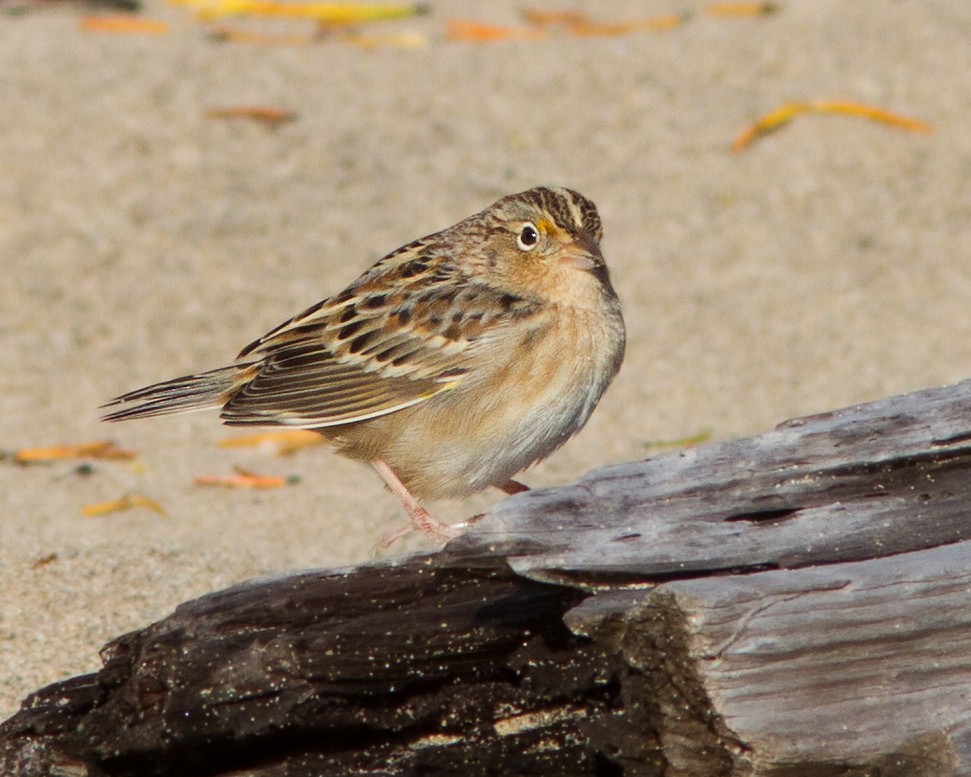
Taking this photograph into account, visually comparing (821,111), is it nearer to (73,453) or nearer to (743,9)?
(743,9)

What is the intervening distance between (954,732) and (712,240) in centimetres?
633

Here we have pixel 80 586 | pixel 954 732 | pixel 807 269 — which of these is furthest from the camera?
pixel 807 269

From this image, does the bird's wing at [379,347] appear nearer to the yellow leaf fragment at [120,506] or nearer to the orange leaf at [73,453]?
the yellow leaf fragment at [120,506]

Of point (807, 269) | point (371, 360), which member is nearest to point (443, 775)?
point (371, 360)

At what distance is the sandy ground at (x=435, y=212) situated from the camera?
7809 mm

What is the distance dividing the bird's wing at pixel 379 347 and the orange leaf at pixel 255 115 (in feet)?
15.6

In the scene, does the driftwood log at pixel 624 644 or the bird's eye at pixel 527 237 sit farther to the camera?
the bird's eye at pixel 527 237

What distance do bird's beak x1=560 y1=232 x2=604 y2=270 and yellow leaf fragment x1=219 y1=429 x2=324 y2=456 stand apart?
2715 millimetres

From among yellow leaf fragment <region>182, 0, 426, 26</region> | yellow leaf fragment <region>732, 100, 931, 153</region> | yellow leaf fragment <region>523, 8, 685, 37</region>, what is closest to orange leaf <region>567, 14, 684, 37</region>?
yellow leaf fragment <region>523, 8, 685, 37</region>

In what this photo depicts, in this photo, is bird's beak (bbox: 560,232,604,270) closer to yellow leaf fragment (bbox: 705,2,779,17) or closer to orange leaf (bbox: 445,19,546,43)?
orange leaf (bbox: 445,19,546,43)

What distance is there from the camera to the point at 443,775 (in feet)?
13.2

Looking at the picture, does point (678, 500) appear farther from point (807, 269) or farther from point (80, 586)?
point (807, 269)

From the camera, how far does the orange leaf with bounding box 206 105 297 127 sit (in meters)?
10.7

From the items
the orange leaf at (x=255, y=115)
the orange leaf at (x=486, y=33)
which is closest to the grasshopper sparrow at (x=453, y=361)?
the orange leaf at (x=255, y=115)
